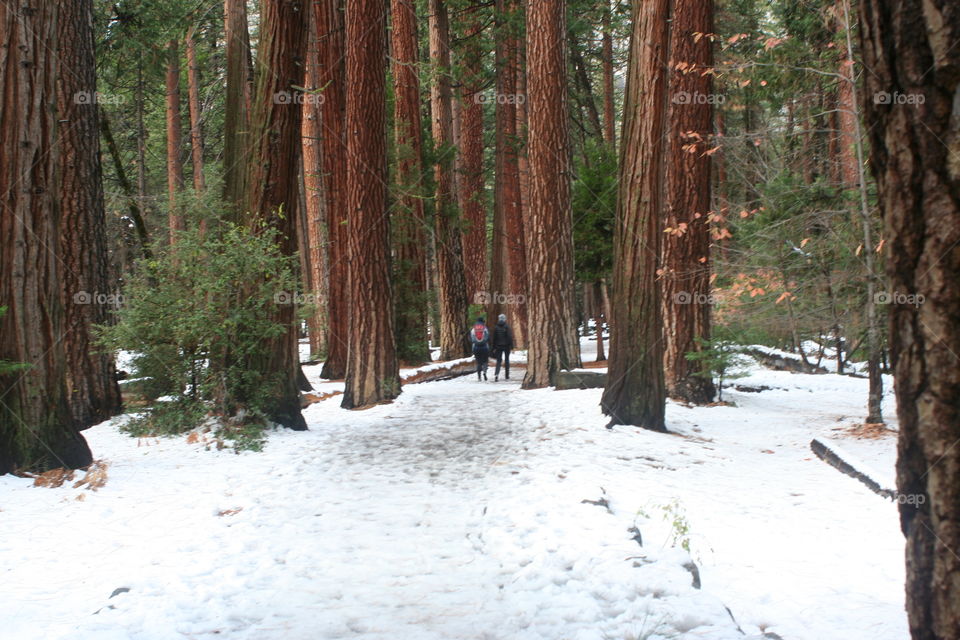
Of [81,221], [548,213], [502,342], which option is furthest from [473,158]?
[81,221]

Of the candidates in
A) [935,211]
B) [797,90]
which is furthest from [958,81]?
[797,90]

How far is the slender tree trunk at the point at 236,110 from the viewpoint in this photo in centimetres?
962

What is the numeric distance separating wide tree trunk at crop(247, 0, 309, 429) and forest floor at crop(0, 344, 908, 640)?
723 millimetres

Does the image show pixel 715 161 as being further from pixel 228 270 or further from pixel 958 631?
pixel 958 631

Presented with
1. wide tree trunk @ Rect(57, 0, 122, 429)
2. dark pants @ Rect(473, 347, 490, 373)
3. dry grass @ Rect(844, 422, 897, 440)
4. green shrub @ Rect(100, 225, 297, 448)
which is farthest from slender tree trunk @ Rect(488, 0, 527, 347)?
green shrub @ Rect(100, 225, 297, 448)

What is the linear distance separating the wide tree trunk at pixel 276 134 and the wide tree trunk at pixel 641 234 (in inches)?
174

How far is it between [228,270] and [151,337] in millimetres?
1219

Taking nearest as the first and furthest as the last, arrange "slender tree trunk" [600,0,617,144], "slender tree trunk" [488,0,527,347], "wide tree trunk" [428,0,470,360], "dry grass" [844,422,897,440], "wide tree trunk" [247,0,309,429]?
1. "wide tree trunk" [247,0,309,429]
2. "dry grass" [844,422,897,440]
3. "wide tree trunk" [428,0,470,360]
4. "slender tree trunk" [488,0,527,347]
5. "slender tree trunk" [600,0,617,144]

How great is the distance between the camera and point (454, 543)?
17.0ft

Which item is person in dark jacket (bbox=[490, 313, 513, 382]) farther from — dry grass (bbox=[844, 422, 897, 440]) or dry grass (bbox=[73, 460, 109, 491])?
dry grass (bbox=[73, 460, 109, 491])

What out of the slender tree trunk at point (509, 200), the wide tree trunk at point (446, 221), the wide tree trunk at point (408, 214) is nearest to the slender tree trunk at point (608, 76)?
the slender tree trunk at point (509, 200)

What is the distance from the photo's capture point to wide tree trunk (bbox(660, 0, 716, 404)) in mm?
12326

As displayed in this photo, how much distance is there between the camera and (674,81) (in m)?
12.8

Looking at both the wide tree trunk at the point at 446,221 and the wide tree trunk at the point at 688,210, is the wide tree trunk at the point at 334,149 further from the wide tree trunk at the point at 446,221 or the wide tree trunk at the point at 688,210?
the wide tree trunk at the point at 688,210
